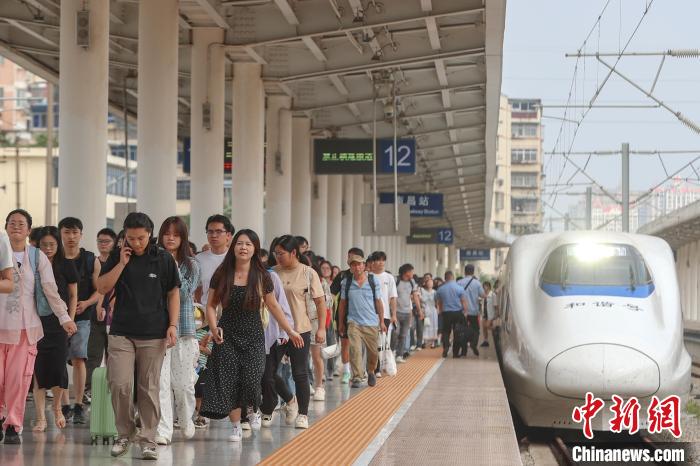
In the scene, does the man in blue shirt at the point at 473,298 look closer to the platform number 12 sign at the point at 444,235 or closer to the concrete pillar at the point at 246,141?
the concrete pillar at the point at 246,141

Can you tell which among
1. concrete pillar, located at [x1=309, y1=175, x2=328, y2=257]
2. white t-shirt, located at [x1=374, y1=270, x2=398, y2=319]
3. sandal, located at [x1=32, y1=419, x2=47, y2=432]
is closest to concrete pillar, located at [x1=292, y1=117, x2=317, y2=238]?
concrete pillar, located at [x1=309, y1=175, x2=328, y2=257]

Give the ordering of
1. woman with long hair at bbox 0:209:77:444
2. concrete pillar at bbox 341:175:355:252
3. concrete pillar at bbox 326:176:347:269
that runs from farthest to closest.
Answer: concrete pillar at bbox 341:175:355:252, concrete pillar at bbox 326:176:347:269, woman with long hair at bbox 0:209:77:444

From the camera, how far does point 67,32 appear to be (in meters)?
17.9

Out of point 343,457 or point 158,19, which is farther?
point 158,19

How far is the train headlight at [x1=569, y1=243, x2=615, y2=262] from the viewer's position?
14664mm

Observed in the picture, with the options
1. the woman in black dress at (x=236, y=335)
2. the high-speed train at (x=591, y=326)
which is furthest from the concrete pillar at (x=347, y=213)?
the woman in black dress at (x=236, y=335)

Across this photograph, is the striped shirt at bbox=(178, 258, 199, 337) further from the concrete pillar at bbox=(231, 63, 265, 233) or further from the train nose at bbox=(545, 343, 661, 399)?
the concrete pillar at bbox=(231, 63, 265, 233)

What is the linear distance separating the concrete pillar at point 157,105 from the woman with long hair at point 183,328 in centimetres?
1003

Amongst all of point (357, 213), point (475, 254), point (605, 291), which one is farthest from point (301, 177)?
point (475, 254)

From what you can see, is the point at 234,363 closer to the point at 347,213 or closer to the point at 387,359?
the point at 387,359

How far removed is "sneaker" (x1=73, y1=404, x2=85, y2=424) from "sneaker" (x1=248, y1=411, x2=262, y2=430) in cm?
157

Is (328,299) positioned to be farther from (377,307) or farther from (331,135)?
(331,135)

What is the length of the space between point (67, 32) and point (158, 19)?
2.63 metres

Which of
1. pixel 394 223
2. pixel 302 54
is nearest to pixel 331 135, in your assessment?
pixel 394 223
